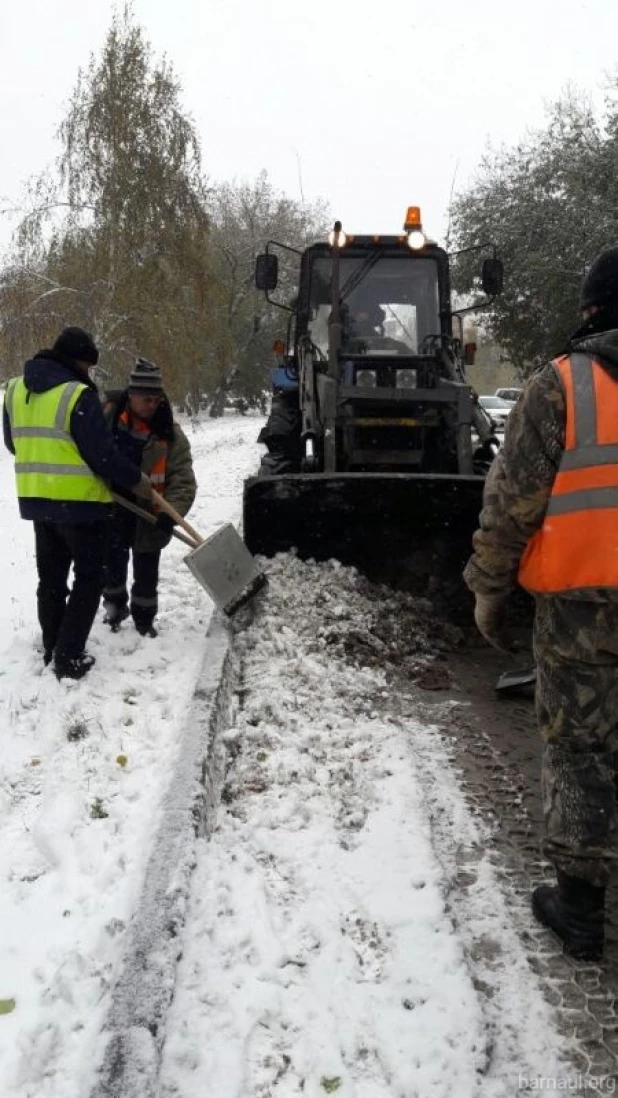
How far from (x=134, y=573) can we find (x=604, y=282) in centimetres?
334

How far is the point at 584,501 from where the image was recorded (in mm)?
2258

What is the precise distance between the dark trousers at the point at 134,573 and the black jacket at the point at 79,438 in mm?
786

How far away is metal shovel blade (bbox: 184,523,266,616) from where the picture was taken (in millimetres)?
4797

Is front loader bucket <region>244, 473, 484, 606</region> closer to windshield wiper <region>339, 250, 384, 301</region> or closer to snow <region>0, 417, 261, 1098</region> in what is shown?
snow <region>0, 417, 261, 1098</region>

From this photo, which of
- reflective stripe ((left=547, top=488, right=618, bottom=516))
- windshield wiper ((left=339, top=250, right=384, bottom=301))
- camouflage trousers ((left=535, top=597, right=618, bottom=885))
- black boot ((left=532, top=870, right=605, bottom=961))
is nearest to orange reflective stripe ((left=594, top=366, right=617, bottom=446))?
reflective stripe ((left=547, top=488, right=618, bottom=516))

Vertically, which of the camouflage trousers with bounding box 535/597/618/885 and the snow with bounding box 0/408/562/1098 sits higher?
the camouflage trousers with bounding box 535/597/618/885

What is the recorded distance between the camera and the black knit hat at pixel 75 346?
13.5ft

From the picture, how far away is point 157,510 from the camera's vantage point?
494cm

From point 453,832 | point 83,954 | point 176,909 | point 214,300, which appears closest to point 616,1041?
point 453,832

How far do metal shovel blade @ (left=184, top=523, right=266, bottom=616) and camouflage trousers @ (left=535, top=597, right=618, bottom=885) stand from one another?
8.80ft

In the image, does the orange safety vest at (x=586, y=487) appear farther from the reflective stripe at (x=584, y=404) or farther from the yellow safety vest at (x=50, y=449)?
the yellow safety vest at (x=50, y=449)

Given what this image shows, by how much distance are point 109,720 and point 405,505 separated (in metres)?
2.58

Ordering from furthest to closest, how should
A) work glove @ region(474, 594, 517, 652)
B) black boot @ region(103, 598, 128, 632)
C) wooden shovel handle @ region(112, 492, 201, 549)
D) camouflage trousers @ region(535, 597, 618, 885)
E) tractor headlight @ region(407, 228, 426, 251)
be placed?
tractor headlight @ region(407, 228, 426, 251) < black boot @ region(103, 598, 128, 632) < wooden shovel handle @ region(112, 492, 201, 549) < work glove @ region(474, 594, 517, 652) < camouflage trousers @ region(535, 597, 618, 885)

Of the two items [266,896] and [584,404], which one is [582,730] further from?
[266,896]
